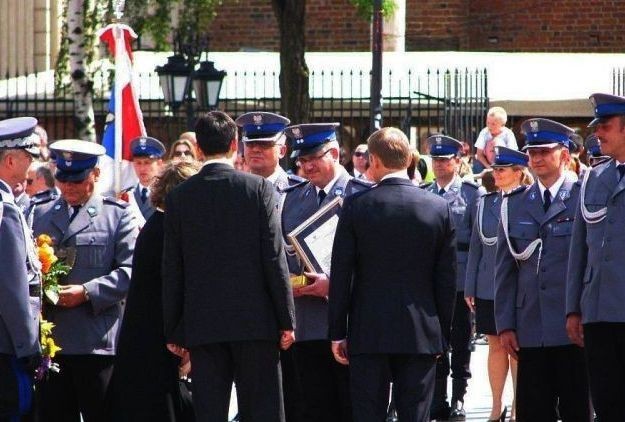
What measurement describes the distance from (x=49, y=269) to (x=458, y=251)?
16.8 feet

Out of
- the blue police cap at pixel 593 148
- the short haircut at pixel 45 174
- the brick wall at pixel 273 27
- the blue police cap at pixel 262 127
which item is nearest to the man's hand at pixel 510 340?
the blue police cap at pixel 262 127

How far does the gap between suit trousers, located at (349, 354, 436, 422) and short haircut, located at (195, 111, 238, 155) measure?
133 cm

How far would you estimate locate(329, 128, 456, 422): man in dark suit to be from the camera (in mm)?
8797

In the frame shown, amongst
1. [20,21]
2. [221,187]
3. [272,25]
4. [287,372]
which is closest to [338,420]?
[287,372]

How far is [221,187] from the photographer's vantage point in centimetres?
860

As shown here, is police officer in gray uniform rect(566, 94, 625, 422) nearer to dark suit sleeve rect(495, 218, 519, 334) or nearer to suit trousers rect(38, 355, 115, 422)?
dark suit sleeve rect(495, 218, 519, 334)

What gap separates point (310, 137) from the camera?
9.91 metres

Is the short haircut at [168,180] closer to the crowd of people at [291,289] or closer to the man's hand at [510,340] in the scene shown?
the crowd of people at [291,289]

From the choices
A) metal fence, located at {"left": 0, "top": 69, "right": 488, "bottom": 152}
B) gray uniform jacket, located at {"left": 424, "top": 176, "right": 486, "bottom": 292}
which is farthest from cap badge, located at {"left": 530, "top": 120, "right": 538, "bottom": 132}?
metal fence, located at {"left": 0, "top": 69, "right": 488, "bottom": 152}

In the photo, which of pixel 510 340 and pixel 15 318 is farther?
pixel 510 340

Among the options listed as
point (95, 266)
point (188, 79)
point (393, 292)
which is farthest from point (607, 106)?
point (188, 79)

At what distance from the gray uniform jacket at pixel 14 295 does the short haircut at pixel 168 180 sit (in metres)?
0.87

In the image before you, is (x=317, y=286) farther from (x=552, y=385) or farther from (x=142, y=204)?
(x=142, y=204)

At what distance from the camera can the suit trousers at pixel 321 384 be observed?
32.2ft
